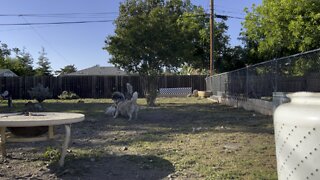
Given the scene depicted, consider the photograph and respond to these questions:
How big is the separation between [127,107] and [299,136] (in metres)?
10.8

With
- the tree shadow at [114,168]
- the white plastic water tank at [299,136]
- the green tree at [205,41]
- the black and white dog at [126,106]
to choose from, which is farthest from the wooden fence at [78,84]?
the white plastic water tank at [299,136]

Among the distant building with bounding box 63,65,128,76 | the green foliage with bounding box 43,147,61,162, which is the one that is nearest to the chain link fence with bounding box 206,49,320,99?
the green foliage with bounding box 43,147,61,162

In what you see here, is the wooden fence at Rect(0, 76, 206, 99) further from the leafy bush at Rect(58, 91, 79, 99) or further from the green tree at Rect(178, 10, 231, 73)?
the green tree at Rect(178, 10, 231, 73)

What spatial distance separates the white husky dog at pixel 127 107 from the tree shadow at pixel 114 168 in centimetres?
631

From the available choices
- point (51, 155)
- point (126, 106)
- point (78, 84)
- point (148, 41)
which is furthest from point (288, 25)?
point (51, 155)

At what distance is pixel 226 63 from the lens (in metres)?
35.3

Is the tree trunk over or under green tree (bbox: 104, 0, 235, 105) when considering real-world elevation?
under

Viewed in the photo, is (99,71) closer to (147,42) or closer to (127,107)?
(147,42)

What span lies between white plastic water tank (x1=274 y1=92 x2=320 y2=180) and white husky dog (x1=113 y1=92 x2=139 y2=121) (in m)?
9.92

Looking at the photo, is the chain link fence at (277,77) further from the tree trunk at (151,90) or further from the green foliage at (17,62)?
the green foliage at (17,62)

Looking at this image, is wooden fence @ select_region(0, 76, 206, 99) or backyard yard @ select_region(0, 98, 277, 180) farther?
wooden fence @ select_region(0, 76, 206, 99)

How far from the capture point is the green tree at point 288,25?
21.4m

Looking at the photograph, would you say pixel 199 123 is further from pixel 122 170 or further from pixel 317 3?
pixel 317 3

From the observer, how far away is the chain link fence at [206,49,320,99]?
939 centimetres
